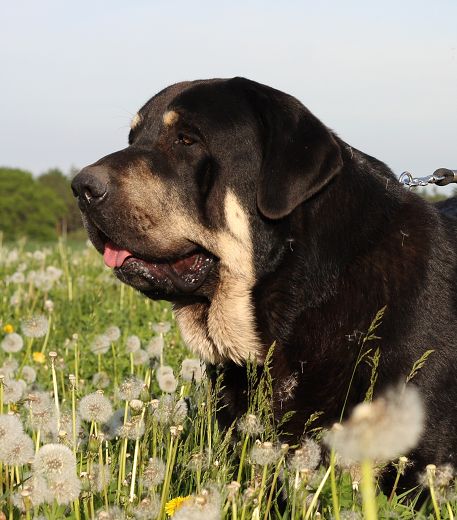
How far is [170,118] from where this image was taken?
3.59 m

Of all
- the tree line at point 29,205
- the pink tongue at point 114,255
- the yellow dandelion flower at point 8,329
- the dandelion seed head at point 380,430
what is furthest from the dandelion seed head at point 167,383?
the tree line at point 29,205

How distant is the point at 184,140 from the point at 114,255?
617 millimetres

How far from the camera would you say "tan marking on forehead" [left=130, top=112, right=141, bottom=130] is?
12.8ft

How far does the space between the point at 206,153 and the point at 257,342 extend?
86cm

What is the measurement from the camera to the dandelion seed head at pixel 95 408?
287 centimetres

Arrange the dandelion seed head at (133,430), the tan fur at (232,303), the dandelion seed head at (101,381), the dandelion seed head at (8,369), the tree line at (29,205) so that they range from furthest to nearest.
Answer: the tree line at (29,205) < the dandelion seed head at (101,381) < the dandelion seed head at (8,369) < the tan fur at (232,303) < the dandelion seed head at (133,430)

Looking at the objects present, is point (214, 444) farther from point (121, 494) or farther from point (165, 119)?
point (165, 119)

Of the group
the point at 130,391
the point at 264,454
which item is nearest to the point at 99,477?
the point at 130,391

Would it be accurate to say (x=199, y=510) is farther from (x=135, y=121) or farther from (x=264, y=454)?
(x=135, y=121)

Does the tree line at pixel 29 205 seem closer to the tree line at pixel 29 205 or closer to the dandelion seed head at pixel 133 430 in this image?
the tree line at pixel 29 205

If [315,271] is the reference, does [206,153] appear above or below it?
above

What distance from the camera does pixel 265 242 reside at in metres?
3.43

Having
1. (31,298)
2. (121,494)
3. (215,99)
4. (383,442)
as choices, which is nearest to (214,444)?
(121,494)

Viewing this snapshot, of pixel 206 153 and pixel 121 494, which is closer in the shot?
pixel 121 494
